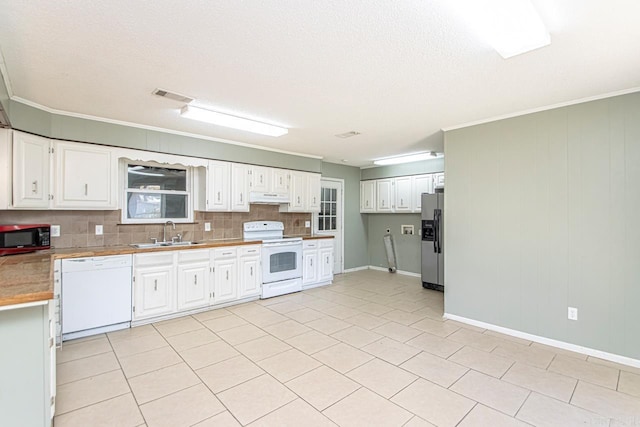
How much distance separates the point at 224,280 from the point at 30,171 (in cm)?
243

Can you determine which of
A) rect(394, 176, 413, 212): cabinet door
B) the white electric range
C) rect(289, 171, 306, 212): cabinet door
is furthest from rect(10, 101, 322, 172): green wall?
rect(394, 176, 413, 212): cabinet door

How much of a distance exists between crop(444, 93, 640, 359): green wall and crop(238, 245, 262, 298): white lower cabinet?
2.71 metres

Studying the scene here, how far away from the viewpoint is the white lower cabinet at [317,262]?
17.8 ft

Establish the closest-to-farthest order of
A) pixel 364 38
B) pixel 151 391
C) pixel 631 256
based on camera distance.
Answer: pixel 364 38
pixel 151 391
pixel 631 256

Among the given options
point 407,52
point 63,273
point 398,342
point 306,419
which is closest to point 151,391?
point 306,419

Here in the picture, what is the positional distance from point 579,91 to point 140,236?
16.9 feet

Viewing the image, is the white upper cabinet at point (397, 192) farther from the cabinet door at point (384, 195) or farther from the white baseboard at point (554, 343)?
the white baseboard at point (554, 343)

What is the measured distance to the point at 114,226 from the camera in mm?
3906

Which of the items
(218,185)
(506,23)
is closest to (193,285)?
(218,185)

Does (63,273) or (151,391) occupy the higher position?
(63,273)

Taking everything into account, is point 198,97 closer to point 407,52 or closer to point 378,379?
point 407,52

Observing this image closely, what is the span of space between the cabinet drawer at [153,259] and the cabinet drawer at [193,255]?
0.41 feet

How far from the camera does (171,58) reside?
7.24 ft

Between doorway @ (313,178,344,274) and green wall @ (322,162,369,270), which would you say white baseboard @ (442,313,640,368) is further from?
green wall @ (322,162,369,270)
